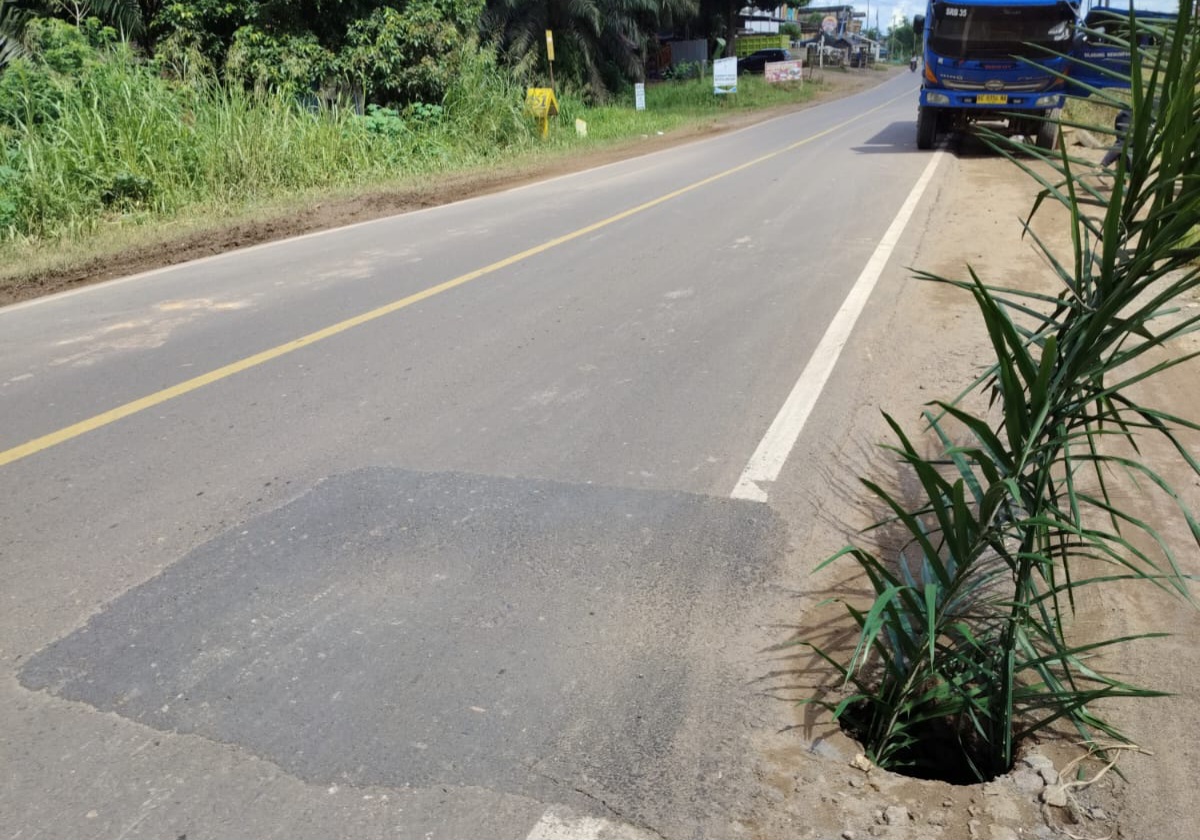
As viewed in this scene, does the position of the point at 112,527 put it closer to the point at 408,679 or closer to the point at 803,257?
the point at 408,679

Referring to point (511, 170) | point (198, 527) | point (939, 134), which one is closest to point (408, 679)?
point (198, 527)

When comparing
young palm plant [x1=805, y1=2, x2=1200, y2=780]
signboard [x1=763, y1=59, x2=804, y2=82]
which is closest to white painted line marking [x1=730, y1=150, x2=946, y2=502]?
young palm plant [x1=805, y1=2, x2=1200, y2=780]

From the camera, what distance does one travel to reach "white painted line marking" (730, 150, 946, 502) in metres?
4.56

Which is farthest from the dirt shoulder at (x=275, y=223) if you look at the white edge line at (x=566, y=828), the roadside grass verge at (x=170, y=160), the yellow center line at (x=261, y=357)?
the white edge line at (x=566, y=828)

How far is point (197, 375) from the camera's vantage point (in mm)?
6094

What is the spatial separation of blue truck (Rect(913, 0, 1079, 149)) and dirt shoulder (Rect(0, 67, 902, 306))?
19.0 ft

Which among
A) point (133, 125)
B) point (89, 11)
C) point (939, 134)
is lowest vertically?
point (939, 134)

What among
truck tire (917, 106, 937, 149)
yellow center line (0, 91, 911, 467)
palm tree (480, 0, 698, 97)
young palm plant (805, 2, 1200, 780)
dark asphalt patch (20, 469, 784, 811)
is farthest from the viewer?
palm tree (480, 0, 698, 97)

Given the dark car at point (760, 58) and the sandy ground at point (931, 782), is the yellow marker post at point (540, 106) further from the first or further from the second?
the dark car at point (760, 58)

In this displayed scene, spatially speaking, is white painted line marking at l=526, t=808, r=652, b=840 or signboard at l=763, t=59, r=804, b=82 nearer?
white painted line marking at l=526, t=808, r=652, b=840

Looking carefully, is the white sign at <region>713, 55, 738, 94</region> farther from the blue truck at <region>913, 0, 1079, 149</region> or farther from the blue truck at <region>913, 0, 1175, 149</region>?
the blue truck at <region>913, 0, 1079, 149</region>

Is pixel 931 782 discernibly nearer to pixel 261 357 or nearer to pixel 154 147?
pixel 261 357

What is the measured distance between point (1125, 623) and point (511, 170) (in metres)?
15.2

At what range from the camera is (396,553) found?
392cm
